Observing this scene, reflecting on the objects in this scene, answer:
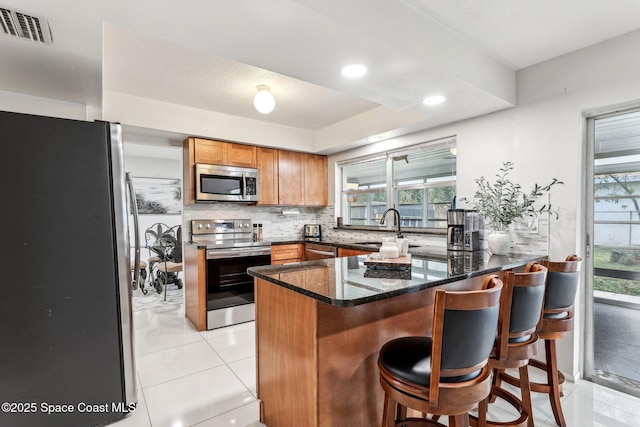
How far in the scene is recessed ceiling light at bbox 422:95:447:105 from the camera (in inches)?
97.6

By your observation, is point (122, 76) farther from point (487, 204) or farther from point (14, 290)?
point (487, 204)

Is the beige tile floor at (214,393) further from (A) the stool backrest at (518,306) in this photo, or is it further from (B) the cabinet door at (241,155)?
(B) the cabinet door at (241,155)

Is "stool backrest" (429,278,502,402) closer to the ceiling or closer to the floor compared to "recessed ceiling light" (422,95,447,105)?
closer to the floor

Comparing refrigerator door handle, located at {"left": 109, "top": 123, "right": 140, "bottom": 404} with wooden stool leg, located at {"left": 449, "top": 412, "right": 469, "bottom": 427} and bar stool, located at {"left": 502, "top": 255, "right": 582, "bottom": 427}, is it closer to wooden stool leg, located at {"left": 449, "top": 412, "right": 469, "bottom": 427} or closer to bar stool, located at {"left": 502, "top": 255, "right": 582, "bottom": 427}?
wooden stool leg, located at {"left": 449, "top": 412, "right": 469, "bottom": 427}

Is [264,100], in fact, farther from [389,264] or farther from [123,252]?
[389,264]

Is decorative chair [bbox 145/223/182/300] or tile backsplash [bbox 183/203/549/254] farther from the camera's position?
decorative chair [bbox 145/223/182/300]

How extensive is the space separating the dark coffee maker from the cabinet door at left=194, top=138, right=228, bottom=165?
2.72 meters

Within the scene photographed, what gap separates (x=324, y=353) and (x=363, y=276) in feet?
1.41

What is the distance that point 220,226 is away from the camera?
4145 mm

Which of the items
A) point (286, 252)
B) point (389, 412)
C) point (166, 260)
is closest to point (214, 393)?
point (389, 412)

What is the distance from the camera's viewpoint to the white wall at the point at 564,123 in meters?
2.16

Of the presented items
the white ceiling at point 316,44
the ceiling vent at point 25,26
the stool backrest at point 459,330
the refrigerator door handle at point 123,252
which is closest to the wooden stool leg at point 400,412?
the stool backrest at point 459,330

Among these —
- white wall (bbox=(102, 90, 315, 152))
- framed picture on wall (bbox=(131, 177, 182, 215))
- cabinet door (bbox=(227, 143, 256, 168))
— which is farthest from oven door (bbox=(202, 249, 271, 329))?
framed picture on wall (bbox=(131, 177, 182, 215))

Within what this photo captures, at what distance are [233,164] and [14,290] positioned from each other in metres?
2.60
